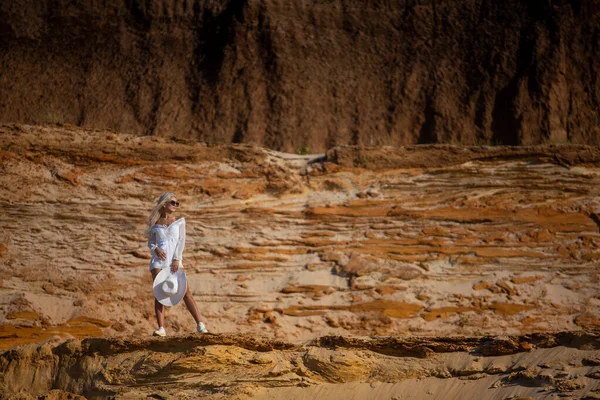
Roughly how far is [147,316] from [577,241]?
5.50 meters

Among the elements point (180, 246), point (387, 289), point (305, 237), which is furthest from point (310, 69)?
point (180, 246)

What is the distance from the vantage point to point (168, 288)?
25.1 feet

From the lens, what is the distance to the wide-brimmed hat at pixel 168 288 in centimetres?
765

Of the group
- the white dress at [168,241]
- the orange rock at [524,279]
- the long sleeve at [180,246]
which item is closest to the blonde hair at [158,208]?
the white dress at [168,241]

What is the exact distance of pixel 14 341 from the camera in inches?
368

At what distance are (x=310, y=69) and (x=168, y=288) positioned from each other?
6246 millimetres

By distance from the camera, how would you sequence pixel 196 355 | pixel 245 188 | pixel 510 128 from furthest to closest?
pixel 510 128 → pixel 245 188 → pixel 196 355

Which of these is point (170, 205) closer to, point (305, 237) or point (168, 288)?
point (168, 288)

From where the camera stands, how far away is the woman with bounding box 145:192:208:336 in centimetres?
773

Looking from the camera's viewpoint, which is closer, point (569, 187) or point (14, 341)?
point (14, 341)

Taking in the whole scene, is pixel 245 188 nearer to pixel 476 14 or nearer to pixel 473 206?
pixel 473 206

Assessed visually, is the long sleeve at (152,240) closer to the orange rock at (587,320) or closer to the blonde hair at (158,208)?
the blonde hair at (158,208)

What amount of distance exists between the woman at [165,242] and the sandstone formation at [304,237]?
1.09 metres

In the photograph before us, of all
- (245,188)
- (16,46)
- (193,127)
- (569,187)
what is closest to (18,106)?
(16,46)
